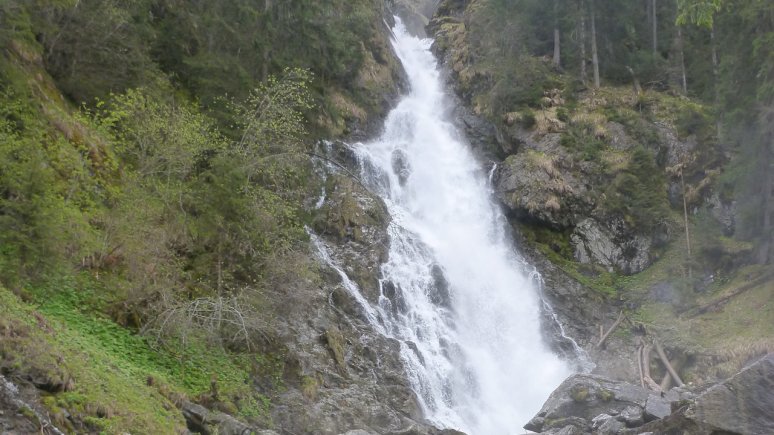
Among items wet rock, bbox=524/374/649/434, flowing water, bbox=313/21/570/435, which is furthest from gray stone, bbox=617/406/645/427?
flowing water, bbox=313/21/570/435

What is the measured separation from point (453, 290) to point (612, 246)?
26.4 feet

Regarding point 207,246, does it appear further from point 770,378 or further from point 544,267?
point 544,267

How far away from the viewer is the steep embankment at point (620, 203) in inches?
840

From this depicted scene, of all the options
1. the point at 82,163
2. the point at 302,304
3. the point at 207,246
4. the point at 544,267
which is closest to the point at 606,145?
the point at 544,267

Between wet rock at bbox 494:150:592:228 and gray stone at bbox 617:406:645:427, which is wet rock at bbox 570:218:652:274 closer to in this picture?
wet rock at bbox 494:150:592:228

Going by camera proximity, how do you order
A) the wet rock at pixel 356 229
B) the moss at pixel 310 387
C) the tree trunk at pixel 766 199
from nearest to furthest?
1. the moss at pixel 310 387
2. the wet rock at pixel 356 229
3. the tree trunk at pixel 766 199

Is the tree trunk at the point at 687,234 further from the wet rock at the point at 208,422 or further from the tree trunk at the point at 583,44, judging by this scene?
the wet rock at the point at 208,422

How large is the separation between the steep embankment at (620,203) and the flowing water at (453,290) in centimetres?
151

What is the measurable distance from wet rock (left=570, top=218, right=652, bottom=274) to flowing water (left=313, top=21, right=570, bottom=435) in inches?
108

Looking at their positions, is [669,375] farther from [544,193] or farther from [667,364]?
[544,193]

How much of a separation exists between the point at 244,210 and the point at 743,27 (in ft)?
62.1

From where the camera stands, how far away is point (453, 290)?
2238 centimetres

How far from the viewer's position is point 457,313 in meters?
21.7

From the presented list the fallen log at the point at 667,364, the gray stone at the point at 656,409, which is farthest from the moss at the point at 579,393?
the fallen log at the point at 667,364
